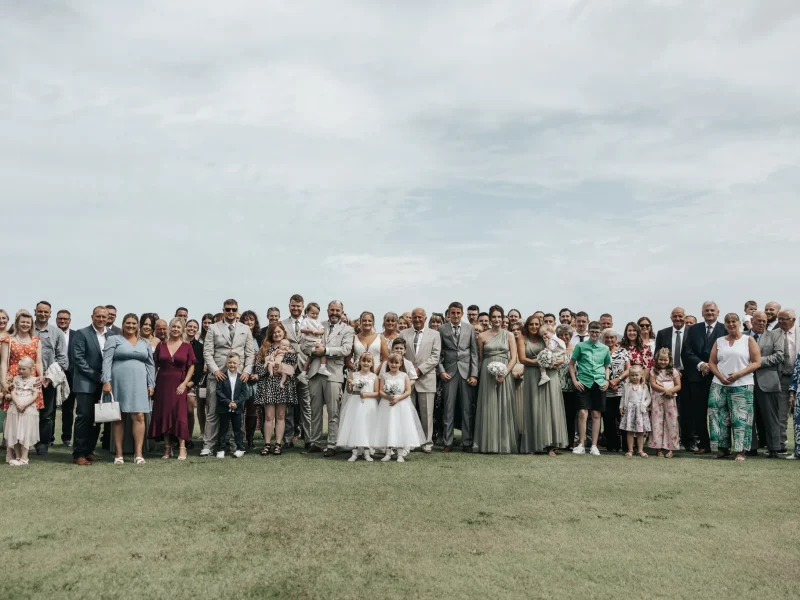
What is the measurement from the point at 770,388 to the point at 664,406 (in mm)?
1475

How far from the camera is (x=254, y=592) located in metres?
4.38

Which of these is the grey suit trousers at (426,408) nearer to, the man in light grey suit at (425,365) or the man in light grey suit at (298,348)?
the man in light grey suit at (425,365)

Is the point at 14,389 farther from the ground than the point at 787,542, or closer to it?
farther from the ground

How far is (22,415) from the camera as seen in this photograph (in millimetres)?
9453

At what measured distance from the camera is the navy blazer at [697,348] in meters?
11.3

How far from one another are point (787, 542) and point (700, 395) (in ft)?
19.5

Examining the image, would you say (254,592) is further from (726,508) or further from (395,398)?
(395,398)

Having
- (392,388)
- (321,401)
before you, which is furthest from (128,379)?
(392,388)

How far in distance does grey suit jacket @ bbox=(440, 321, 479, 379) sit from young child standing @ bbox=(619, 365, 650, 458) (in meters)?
2.22

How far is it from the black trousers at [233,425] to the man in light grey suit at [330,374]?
104 centimetres

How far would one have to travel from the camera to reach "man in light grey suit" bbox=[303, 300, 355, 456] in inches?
417

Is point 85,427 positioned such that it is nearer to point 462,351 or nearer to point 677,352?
point 462,351

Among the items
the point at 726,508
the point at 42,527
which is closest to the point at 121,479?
the point at 42,527

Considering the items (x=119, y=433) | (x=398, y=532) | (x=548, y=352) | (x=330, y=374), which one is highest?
(x=548, y=352)
